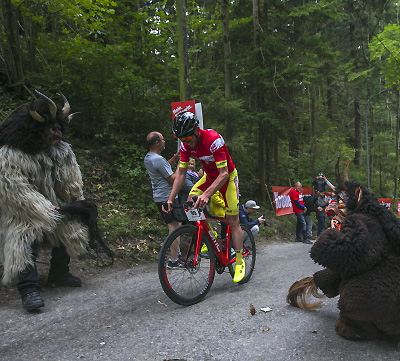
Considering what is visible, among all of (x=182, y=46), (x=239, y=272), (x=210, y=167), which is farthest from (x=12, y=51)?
(x=239, y=272)

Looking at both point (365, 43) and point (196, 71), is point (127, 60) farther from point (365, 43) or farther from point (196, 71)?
point (365, 43)

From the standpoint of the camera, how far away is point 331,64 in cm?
1694

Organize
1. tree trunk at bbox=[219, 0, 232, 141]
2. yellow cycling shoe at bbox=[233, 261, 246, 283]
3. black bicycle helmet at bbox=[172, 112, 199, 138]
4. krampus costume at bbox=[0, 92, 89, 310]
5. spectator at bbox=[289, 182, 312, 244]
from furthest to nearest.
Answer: tree trunk at bbox=[219, 0, 232, 141]
spectator at bbox=[289, 182, 312, 244]
yellow cycling shoe at bbox=[233, 261, 246, 283]
black bicycle helmet at bbox=[172, 112, 199, 138]
krampus costume at bbox=[0, 92, 89, 310]

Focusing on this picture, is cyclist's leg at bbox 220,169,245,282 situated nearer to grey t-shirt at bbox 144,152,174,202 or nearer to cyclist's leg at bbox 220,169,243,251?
cyclist's leg at bbox 220,169,243,251

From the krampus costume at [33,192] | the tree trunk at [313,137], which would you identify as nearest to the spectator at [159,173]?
the krampus costume at [33,192]

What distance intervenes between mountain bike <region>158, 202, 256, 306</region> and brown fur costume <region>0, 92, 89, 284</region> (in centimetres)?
129

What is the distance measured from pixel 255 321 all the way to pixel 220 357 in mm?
759

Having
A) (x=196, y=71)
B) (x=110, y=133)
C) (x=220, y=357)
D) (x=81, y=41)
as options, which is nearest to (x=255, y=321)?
(x=220, y=357)

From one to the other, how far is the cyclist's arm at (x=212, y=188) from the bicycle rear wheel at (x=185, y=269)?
15.2 inches

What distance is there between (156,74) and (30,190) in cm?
746

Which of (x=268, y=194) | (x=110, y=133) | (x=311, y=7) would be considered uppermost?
(x=311, y=7)

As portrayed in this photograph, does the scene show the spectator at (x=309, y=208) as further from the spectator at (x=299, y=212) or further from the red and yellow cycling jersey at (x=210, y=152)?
the red and yellow cycling jersey at (x=210, y=152)

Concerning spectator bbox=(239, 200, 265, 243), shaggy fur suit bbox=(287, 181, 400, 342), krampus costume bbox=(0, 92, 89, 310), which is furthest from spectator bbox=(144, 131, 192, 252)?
shaggy fur suit bbox=(287, 181, 400, 342)

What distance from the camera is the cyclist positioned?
13.2 feet
